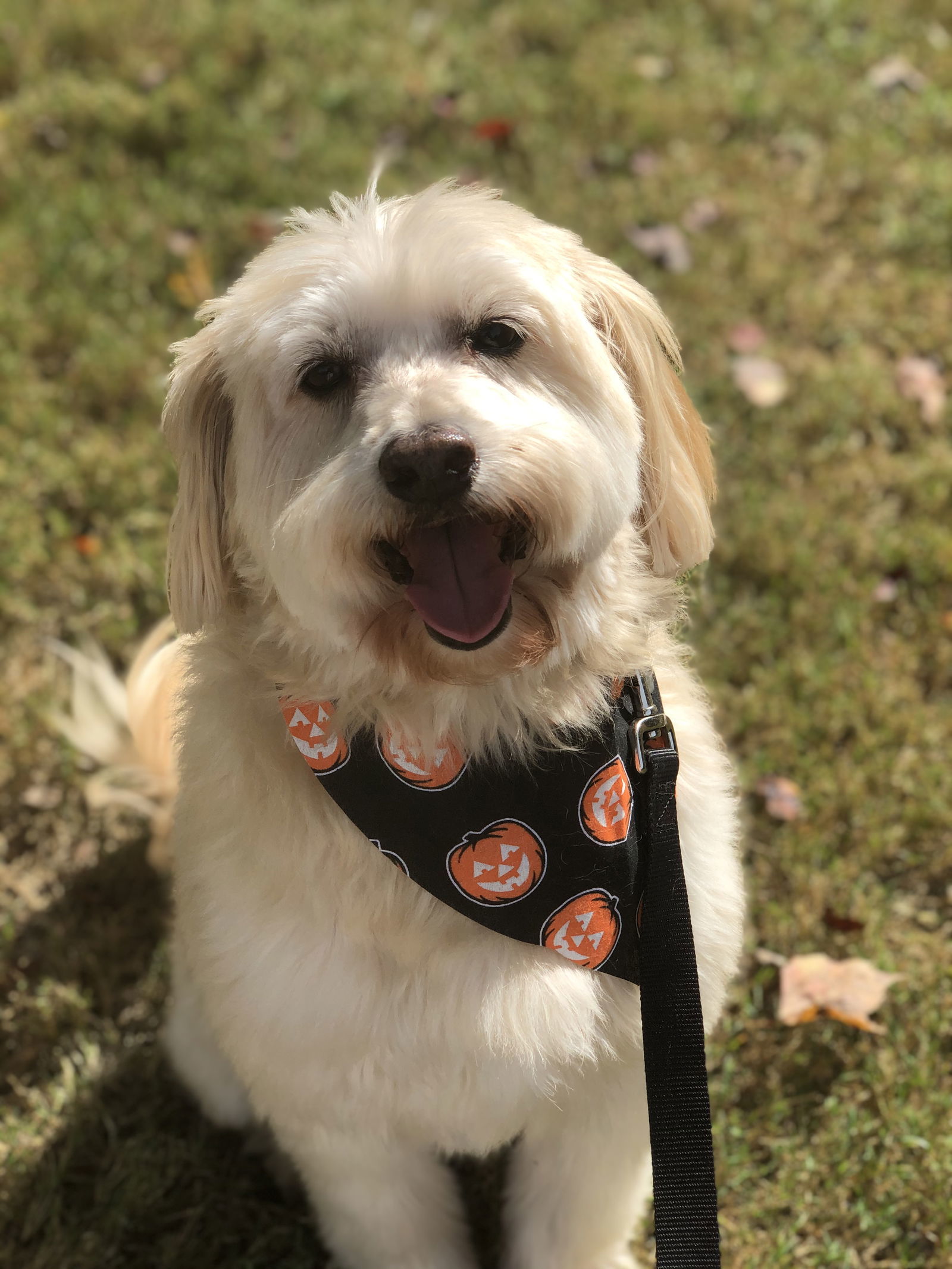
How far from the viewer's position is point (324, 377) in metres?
1.81

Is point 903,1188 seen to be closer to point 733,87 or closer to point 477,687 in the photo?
point 477,687

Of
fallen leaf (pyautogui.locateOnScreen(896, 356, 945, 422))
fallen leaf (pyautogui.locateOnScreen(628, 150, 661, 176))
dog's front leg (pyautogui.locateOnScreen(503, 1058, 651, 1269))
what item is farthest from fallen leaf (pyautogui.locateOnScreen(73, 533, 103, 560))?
fallen leaf (pyautogui.locateOnScreen(896, 356, 945, 422))

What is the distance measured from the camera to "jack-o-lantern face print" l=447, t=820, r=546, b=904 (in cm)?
187

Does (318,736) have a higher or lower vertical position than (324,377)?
lower

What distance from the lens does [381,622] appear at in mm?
1729

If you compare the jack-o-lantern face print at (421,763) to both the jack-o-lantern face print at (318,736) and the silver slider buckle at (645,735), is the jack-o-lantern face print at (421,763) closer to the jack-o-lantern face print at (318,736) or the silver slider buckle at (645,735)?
the jack-o-lantern face print at (318,736)

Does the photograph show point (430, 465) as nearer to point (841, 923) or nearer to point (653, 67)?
point (841, 923)

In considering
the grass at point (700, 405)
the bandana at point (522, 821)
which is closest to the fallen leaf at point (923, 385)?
the grass at point (700, 405)

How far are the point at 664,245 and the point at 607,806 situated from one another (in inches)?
115

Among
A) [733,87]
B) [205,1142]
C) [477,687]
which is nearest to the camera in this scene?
[477,687]

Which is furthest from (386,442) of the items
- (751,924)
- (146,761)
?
(751,924)

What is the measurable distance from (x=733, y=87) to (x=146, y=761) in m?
3.75

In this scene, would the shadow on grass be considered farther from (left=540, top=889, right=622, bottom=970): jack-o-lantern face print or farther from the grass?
(left=540, top=889, right=622, bottom=970): jack-o-lantern face print

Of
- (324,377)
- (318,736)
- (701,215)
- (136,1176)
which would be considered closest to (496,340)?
(324,377)
